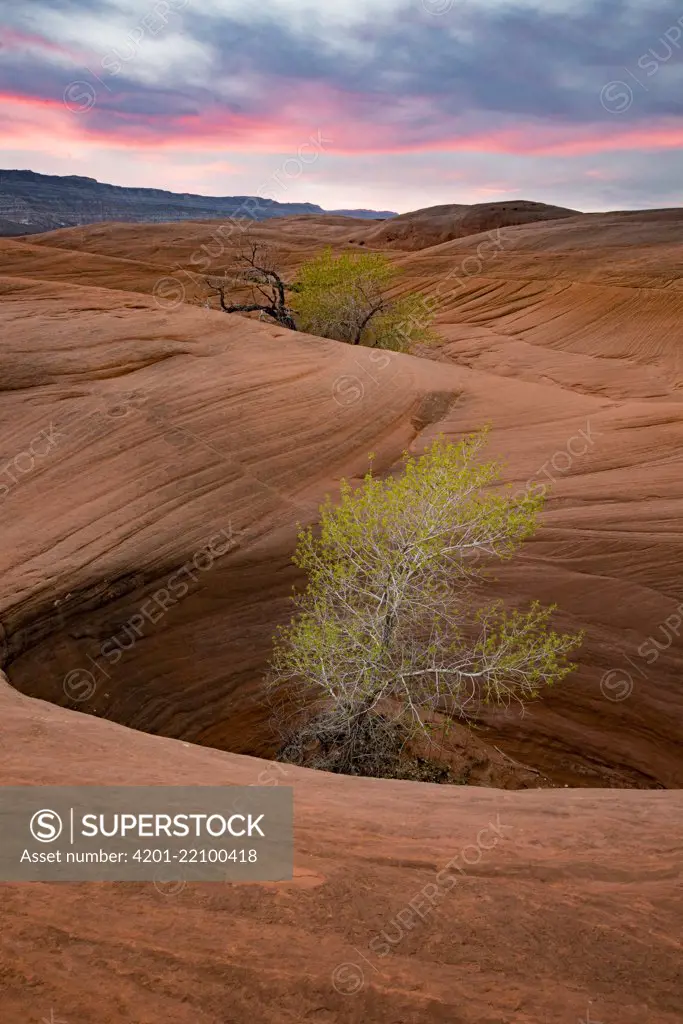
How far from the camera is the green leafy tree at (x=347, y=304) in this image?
27609mm

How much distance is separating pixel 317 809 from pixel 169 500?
889 cm

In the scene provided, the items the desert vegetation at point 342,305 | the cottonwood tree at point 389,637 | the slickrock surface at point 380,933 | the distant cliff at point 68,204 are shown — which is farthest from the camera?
the distant cliff at point 68,204

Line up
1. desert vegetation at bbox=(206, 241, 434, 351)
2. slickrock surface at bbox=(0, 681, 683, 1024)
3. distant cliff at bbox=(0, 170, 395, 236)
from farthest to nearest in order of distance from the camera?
distant cliff at bbox=(0, 170, 395, 236) → desert vegetation at bbox=(206, 241, 434, 351) → slickrock surface at bbox=(0, 681, 683, 1024)

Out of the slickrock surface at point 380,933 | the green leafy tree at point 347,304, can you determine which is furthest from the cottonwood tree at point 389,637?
the green leafy tree at point 347,304

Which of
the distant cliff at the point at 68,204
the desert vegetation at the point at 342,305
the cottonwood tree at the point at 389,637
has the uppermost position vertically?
the distant cliff at the point at 68,204

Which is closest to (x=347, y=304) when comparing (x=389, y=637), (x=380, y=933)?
(x=389, y=637)

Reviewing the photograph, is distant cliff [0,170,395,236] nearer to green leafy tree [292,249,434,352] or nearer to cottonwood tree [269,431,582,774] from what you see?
green leafy tree [292,249,434,352]

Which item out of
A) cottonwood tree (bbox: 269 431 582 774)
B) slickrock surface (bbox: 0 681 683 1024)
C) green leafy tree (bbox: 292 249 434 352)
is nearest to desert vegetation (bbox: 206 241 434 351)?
green leafy tree (bbox: 292 249 434 352)

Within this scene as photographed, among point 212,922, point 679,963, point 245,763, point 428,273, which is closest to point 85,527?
point 245,763

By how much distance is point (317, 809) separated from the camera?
5.43m

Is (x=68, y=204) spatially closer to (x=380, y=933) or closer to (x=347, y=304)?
(x=347, y=304)

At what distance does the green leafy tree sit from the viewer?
2761 cm

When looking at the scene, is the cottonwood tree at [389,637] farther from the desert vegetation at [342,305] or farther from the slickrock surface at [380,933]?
the desert vegetation at [342,305]

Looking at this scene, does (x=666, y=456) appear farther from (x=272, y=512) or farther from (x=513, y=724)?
(x=272, y=512)
